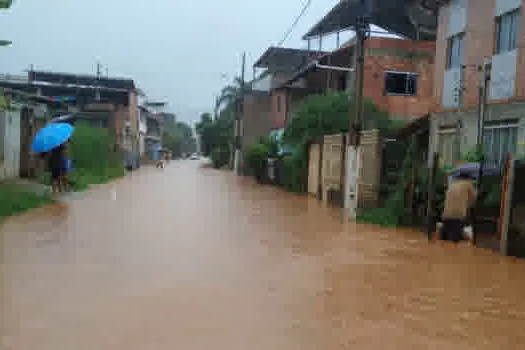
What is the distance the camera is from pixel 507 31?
12602 millimetres

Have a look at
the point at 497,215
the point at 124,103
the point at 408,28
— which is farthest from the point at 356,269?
the point at 124,103

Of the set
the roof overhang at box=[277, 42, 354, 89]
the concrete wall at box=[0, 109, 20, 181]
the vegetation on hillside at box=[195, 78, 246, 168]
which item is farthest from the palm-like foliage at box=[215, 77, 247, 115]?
the concrete wall at box=[0, 109, 20, 181]

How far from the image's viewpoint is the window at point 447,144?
561 inches

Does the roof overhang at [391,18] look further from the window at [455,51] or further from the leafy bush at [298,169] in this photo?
the window at [455,51]

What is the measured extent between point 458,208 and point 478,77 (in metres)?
6.96

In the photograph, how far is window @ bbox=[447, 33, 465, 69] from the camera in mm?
14547

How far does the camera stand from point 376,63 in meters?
22.6

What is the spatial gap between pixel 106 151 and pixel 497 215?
20492 mm

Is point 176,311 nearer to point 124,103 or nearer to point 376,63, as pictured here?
point 376,63

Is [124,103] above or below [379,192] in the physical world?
above

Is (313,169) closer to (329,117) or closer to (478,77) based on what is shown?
(329,117)

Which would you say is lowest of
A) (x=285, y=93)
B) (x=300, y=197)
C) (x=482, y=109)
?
(x=300, y=197)

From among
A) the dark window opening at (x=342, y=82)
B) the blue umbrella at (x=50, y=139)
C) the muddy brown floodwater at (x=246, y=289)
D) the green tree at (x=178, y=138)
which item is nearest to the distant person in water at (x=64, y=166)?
the blue umbrella at (x=50, y=139)

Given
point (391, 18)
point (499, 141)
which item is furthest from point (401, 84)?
point (499, 141)
